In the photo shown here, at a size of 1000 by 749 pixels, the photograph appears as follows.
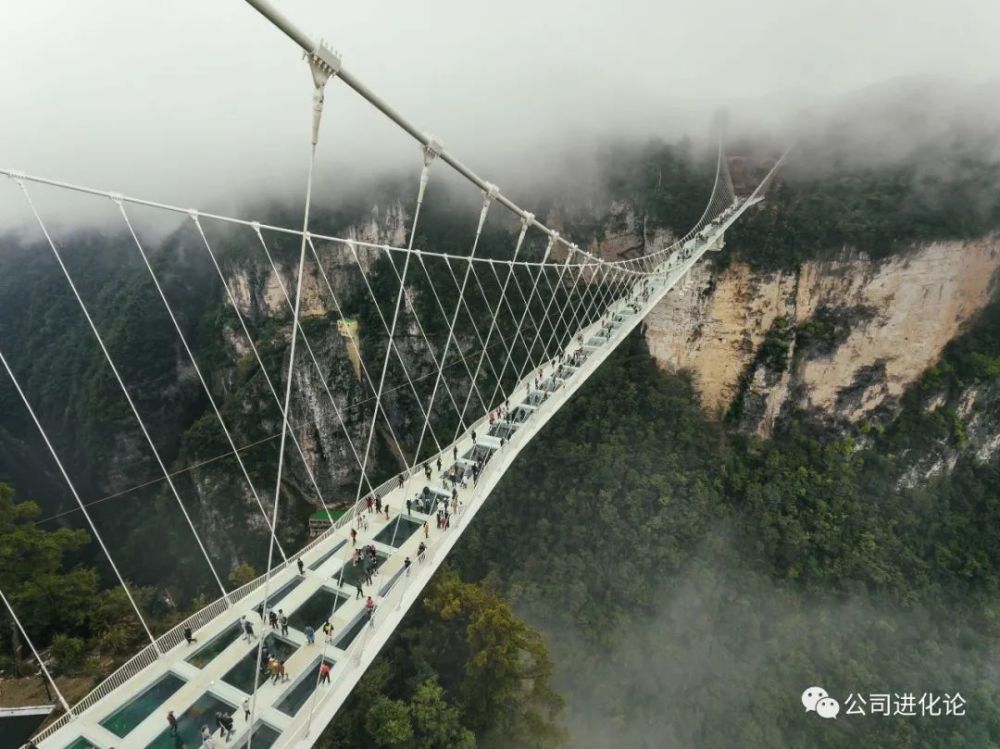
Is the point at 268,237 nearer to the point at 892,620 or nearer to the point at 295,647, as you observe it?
the point at 295,647

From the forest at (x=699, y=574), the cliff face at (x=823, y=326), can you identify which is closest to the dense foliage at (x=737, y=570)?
the forest at (x=699, y=574)

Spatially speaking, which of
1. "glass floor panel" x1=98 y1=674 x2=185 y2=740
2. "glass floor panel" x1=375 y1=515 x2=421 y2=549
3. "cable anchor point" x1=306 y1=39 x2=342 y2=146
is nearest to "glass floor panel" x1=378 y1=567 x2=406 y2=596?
"glass floor panel" x1=375 y1=515 x2=421 y2=549

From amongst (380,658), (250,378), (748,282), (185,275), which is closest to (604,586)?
(380,658)

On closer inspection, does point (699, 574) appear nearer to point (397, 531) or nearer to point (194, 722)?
point (397, 531)

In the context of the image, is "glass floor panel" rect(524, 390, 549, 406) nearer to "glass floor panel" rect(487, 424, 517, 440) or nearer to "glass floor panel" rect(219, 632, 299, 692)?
"glass floor panel" rect(487, 424, 517, 440)

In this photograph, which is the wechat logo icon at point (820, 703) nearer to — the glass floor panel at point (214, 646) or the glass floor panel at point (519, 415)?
the glass floor panel at point (519, 415)
